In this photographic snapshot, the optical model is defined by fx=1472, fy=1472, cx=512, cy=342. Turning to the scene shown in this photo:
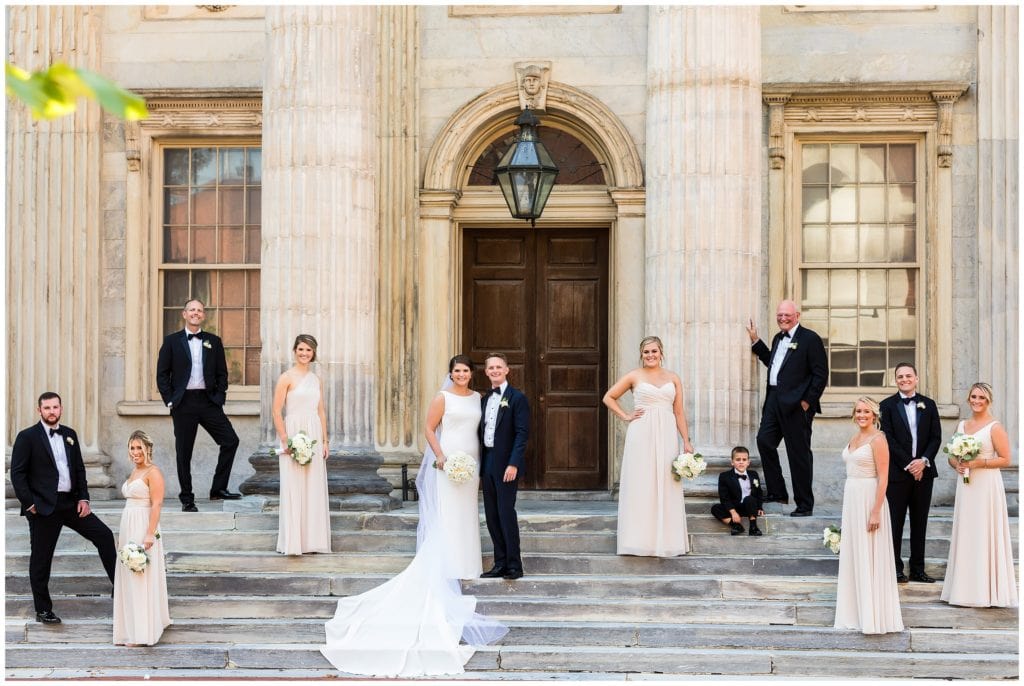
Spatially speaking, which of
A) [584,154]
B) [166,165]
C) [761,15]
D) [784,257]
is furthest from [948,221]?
[166,165]

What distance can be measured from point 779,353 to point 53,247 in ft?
26.1

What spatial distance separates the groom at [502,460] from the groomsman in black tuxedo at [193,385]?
2928 mm

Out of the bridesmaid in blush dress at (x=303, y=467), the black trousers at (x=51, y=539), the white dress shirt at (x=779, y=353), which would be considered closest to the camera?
the black trousers at (x=51, y=539)

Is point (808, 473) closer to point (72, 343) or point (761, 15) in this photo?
point (761, 15)

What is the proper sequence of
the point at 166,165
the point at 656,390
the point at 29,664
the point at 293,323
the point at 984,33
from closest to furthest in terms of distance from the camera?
the point at 29,664
the point at 656,390
the point at 293,323
the point at 984,33
the point at 166,165

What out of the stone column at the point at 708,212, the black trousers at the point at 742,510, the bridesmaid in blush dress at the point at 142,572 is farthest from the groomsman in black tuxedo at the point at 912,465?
the bridesmaid in blush dress at the point at 142,572

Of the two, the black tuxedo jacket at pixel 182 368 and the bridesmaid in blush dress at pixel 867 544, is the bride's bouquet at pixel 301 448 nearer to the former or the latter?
the black tuxedo jacket at pixel 182 368

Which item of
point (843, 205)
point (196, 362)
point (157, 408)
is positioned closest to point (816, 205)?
point (843, 205)

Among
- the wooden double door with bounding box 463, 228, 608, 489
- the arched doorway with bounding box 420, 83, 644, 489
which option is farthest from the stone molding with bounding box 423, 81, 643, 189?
the wooden double door with bounding box 463, 228, 608, 489

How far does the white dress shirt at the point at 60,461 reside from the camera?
1153cm

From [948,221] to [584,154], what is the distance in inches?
154

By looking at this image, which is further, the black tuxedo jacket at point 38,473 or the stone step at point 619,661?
the black tuxedo jacket at point 38,473

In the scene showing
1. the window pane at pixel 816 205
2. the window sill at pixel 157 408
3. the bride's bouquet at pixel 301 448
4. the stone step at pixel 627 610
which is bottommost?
the stone step at pixel 627 610

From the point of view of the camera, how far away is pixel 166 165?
16.4 metres
